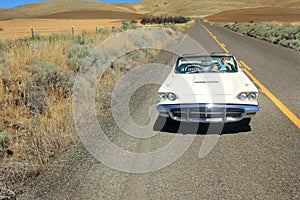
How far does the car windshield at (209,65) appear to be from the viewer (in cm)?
569

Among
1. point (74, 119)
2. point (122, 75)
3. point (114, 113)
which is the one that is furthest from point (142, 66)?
point (74, 119)

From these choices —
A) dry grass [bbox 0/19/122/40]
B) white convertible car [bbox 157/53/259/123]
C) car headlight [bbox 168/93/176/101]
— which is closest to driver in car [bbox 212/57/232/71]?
white convertible car [bbox 157/53/259/123]

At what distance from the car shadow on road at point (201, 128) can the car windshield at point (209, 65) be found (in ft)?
3.87

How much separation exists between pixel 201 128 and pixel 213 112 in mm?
563

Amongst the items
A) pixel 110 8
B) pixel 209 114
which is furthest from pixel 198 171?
pixel 110 8

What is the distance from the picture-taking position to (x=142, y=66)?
11062 mm

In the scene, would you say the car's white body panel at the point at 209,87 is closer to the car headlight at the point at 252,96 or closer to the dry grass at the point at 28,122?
the car headlight at the point at 252,96

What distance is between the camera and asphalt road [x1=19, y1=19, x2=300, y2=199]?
3055 millimetres

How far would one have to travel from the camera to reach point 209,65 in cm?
591

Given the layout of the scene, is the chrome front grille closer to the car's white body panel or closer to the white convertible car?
the white convertible car

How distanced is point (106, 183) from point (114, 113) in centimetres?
267

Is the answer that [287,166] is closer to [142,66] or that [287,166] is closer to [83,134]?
[83,134]

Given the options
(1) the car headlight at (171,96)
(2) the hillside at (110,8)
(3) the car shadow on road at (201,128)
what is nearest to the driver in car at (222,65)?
(3) the car shadow on road at (201,128)

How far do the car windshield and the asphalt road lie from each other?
131 cm
